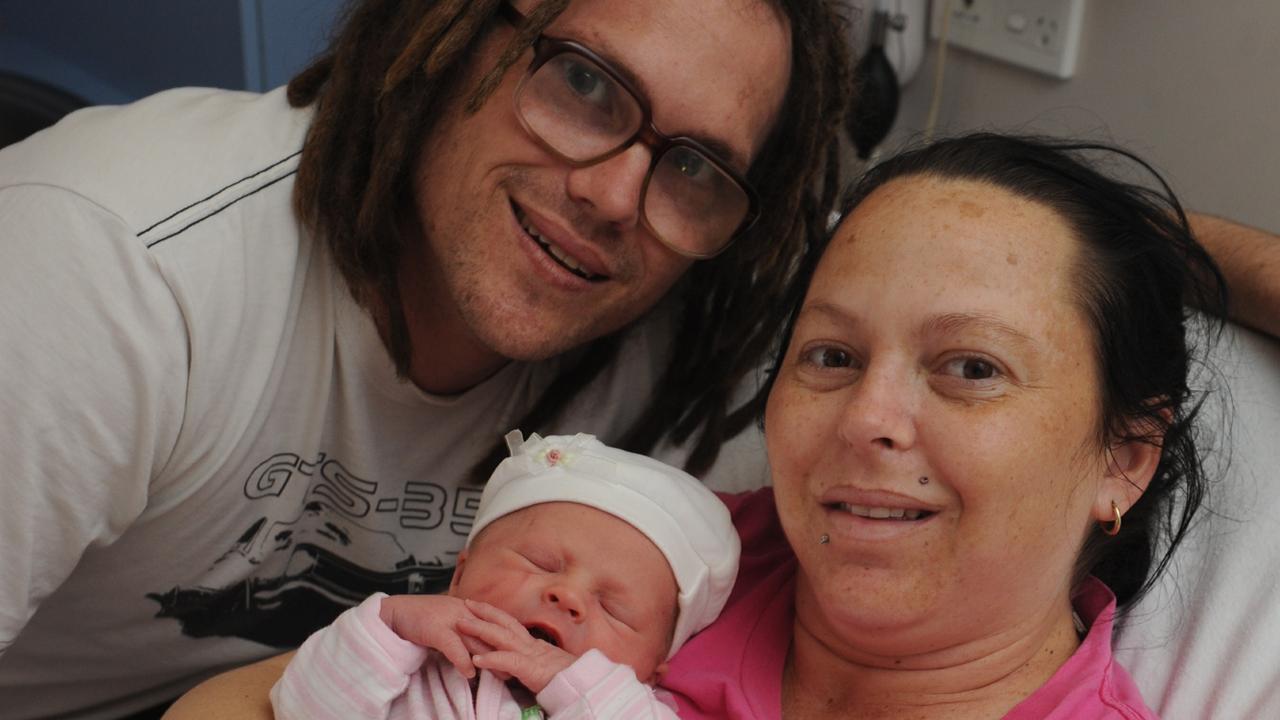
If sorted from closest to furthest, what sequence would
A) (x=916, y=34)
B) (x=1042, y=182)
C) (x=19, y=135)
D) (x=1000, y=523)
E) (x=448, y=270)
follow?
(x=1000, y=523) < (x=1042, y=182) < (x=448, y=270) < (x=19, y=135) < (x=916, y=34)

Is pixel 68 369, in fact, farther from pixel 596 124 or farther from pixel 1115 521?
pixel 1115 521

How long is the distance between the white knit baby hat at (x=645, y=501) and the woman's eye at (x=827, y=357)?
0.26 meters

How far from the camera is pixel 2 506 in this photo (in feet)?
5.08

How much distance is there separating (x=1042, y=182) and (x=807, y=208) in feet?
1.79

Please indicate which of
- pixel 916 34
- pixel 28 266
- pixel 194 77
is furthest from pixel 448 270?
pixel 916 34

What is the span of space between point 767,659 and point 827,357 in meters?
0.39

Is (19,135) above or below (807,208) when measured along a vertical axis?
below

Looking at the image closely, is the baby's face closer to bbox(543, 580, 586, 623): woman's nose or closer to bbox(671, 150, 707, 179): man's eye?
bbox(543, 580, 586, 623): woman's nose

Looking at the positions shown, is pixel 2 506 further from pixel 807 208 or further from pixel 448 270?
pixel 807 208

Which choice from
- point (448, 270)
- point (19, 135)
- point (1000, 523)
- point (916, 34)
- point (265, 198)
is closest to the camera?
point (1000, 523)

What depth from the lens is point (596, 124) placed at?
178cm

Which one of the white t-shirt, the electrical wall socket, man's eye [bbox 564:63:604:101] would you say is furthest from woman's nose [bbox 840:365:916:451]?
the electrical wall socket

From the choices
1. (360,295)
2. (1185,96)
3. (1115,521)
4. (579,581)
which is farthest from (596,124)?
(1185,96)

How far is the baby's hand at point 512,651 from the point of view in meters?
1.41
